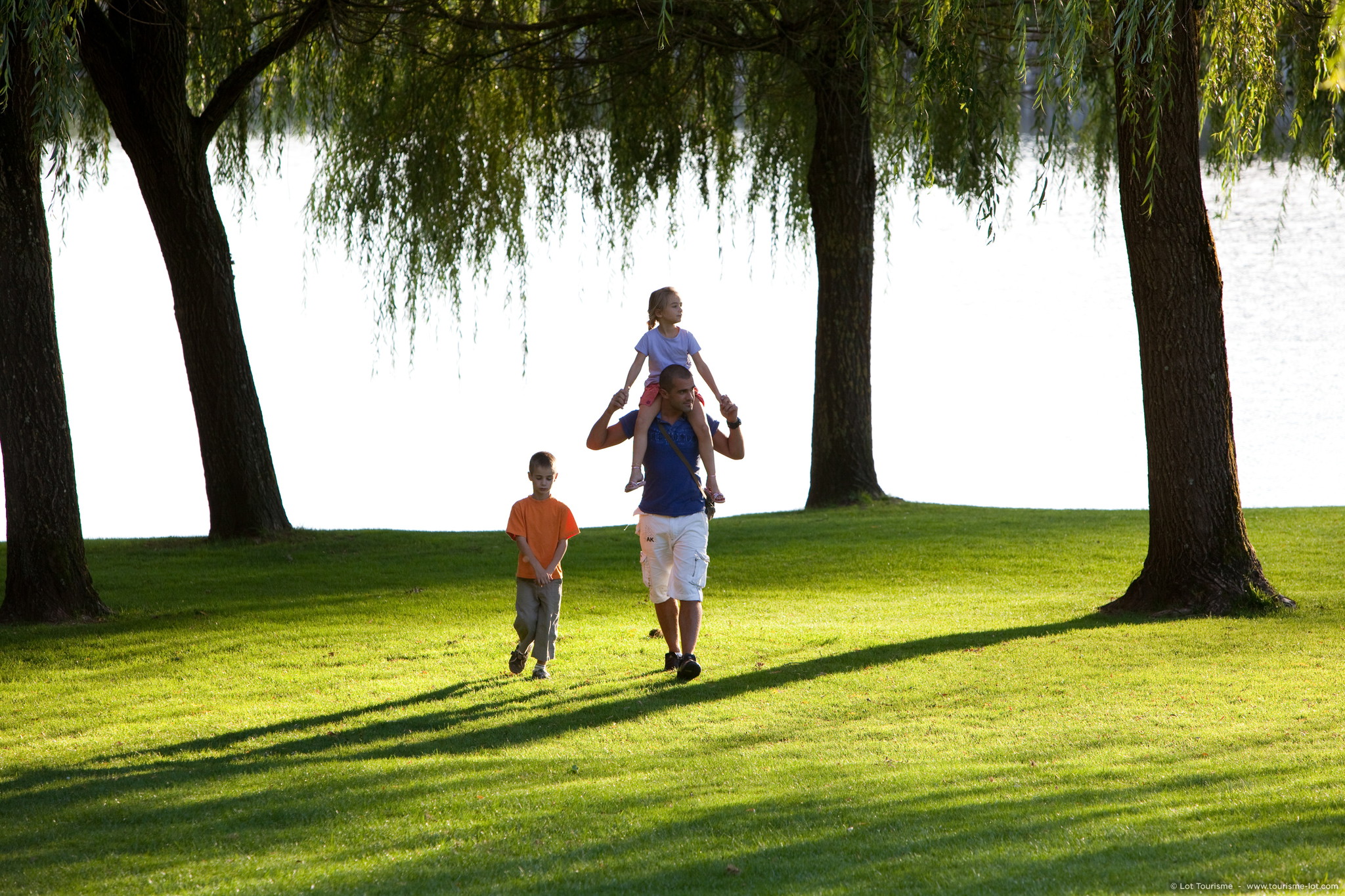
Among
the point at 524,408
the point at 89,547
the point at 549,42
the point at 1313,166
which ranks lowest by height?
the point at 89,547

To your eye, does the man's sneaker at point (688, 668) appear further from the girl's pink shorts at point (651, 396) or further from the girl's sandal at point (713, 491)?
the girl's pink shorts at point (651, 396)

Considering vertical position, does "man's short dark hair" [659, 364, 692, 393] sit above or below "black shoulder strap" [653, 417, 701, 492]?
above

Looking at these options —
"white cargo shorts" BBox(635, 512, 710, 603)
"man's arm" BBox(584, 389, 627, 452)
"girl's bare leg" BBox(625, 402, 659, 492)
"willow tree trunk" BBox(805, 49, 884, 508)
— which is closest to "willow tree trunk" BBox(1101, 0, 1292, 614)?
"white cargo shorts" BBox(635, 512, 710, 603)

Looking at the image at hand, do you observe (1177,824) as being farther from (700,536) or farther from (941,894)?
(700,536)

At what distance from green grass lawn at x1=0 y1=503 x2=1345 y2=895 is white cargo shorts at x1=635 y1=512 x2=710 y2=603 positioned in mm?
552

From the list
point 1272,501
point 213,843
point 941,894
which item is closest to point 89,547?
point 213,843

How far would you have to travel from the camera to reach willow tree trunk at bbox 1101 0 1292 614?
8.50 meters

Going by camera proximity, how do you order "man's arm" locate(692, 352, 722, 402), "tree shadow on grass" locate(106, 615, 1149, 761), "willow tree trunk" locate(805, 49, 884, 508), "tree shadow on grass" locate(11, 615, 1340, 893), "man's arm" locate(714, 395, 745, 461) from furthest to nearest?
1. "willow tree trunk" locate(805, 49, 884, 508)
2. "man's arm" locate(692, 352, 722, 402)
3. "man's arm" locate(714, 395, 745, 461)
4. "tree shadow on grass" locate(106, 615, 1149, 761)
5. "tree shadow on grass" locate(11, 615, 1340, 893)

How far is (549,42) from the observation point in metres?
13.9

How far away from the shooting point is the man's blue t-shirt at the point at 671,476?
6594mm

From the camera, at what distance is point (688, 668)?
6684mm

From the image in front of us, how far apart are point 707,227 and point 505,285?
2.75 meters

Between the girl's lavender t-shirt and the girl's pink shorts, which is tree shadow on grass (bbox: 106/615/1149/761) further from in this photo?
the girl's lavender t-shirt

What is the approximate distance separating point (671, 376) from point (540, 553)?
1.18m
